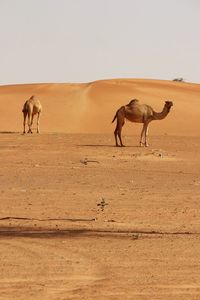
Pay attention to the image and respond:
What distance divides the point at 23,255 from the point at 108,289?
2.01 meters

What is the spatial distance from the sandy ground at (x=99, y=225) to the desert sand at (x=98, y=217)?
0.01 m

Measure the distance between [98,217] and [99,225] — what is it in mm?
884

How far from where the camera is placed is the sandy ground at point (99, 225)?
28.2 feet

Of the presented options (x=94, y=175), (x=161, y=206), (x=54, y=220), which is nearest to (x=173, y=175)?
(x=94, y=175)

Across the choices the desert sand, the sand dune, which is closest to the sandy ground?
the desert sand

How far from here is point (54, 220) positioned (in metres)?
13.1

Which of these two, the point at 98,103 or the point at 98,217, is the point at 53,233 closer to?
the point at 98,217

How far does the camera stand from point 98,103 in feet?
170

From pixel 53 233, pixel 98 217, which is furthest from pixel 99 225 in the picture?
pixel 53 233

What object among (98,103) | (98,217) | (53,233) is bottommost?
(98,103)

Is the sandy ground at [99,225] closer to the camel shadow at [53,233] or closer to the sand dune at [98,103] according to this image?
the camel shadow at [53,233]

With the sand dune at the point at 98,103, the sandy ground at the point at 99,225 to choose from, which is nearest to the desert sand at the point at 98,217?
the sandy ground at the point at 99,225

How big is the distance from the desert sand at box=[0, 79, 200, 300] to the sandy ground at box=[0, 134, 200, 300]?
1 centimetres

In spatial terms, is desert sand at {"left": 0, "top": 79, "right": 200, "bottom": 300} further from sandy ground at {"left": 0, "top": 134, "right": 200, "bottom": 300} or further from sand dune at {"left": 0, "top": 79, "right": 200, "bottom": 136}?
sand dune at {"left": 0, "top": 79, "right": 200, "bottom": 136}
